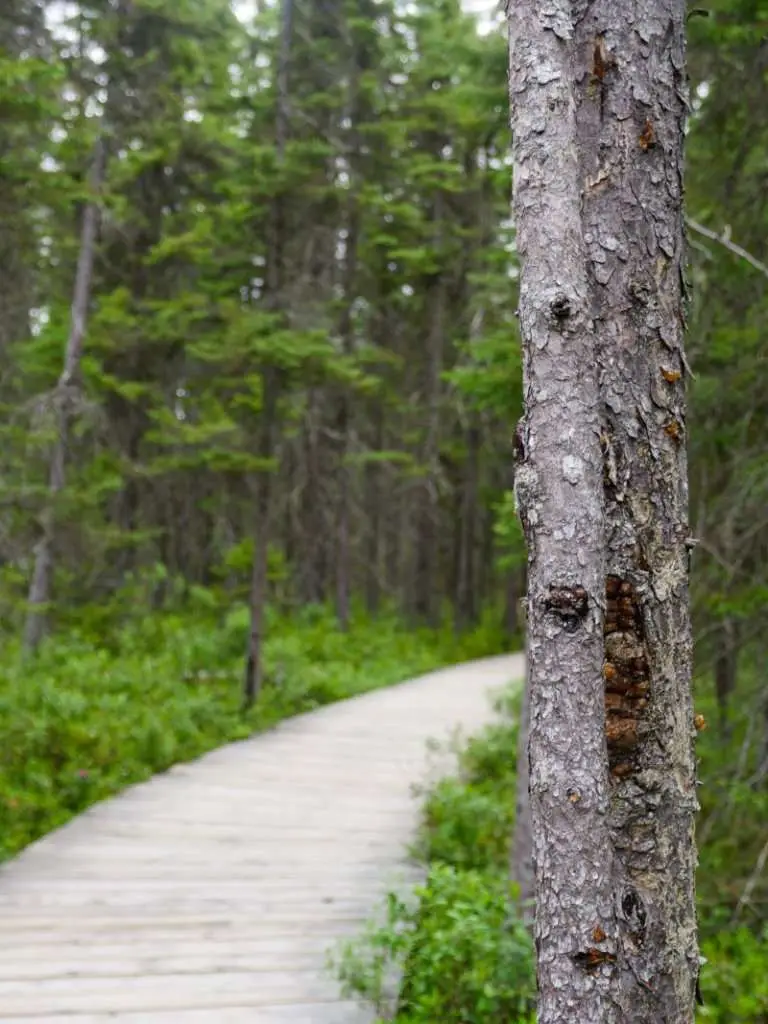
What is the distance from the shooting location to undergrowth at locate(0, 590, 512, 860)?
8.49 metres

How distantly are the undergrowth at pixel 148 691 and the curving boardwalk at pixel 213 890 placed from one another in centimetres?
41

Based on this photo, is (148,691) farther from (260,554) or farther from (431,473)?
(431,473)

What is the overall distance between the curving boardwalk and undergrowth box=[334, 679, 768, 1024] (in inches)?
9.6

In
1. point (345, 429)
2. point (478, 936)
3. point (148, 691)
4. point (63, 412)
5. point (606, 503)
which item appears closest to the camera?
point (606, 503)

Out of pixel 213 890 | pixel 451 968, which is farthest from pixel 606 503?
pixel 213 890

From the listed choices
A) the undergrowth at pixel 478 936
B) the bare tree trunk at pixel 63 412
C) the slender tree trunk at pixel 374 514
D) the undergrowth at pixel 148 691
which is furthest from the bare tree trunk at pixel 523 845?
the slender tree trunk at pixel 374 514

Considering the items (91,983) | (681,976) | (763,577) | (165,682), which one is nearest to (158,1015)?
(91,983)

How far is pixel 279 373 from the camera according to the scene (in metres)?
12.6

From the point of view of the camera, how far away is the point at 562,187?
7.88 feet

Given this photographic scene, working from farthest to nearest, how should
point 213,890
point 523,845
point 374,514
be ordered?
point 374,514 < point 523,845 < point 213,890

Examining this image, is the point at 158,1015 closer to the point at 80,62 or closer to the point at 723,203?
the point at 723,203

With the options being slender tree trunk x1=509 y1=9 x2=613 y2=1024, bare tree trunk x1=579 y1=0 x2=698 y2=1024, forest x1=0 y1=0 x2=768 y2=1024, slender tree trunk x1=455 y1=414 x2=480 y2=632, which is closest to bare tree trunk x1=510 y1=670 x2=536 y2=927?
forest x1=0 y1=0 x2=768 y2=1024

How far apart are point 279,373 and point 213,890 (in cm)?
768

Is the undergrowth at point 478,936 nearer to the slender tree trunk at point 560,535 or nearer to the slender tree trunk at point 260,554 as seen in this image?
the slender tree trunk at point 560,535
